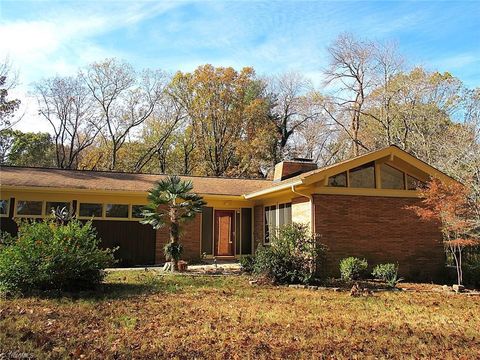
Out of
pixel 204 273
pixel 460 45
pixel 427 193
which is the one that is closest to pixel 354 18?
pixel 460 45

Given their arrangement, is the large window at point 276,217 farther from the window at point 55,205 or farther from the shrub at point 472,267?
the window at point 55,205

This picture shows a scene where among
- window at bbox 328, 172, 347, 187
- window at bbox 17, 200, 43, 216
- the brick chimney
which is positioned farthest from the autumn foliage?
window at bbox 17, 200, 43, 216

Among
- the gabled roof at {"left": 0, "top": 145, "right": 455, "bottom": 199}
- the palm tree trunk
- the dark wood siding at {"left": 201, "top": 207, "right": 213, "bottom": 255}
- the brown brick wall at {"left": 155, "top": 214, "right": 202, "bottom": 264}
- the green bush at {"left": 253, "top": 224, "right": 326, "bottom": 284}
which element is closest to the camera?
the green bush at {"left": 253, "top": 224, "right": 326, "bottom": 284}

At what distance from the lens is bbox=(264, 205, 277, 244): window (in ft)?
53.6

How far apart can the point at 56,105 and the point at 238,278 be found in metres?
26.3

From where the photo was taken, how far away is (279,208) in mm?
15883

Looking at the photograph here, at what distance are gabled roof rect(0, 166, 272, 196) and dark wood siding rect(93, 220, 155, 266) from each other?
1.43 meters

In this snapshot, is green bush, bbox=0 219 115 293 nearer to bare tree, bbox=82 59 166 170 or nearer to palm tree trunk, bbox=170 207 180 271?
palm tree trunk, bbox=170 207 180 271

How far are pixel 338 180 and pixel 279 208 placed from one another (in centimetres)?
318

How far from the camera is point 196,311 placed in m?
7.63

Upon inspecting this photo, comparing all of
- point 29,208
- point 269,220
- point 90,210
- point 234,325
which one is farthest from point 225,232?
point 234,325

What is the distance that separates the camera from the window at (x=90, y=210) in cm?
1568

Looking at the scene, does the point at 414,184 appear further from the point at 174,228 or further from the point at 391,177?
the point at 174,228

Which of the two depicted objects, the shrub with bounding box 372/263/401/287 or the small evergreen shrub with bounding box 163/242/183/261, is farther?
the small evergreen shrub with bounding box 163/242/183/261
